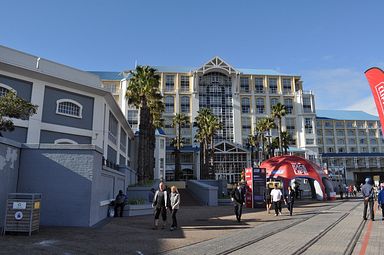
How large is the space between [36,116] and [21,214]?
46.0ft

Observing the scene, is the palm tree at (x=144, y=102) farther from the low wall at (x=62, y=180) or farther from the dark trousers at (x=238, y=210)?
the low wall at (x=62, y=180)

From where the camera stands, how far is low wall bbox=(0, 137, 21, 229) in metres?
11.6

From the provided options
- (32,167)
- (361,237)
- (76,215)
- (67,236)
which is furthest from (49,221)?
(361,237)

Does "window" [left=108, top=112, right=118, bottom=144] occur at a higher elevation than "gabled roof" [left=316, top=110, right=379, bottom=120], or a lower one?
lower

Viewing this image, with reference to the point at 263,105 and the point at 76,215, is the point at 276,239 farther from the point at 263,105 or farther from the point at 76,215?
the point at 263,105

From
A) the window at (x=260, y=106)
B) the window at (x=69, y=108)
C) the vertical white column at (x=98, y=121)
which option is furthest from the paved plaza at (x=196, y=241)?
the window at (x=260, y=106)

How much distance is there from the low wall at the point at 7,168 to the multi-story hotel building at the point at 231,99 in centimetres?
6142

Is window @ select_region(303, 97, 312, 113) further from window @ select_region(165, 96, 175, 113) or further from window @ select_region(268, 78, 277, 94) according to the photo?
window @ select_region(165, 96, 175, 113)

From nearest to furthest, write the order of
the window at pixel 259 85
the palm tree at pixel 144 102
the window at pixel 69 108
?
the window at pixel 69 108, the palm tree at pixel 144 102, the window at pixel 259 85

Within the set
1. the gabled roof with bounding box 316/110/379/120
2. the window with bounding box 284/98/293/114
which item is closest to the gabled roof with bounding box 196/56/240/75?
the window with bounding box 284/98/293/114

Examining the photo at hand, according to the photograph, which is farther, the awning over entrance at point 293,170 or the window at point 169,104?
the window at point 169,104

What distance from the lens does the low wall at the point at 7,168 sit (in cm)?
1155

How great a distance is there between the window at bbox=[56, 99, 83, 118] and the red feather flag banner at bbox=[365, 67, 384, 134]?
19486 millimetres

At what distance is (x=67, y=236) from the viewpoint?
A: 10.3 metres
